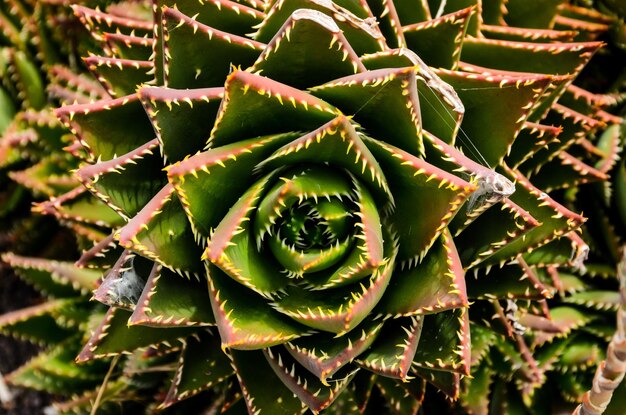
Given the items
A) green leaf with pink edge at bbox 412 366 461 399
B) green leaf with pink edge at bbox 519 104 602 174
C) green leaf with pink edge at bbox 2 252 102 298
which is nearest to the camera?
green leaf with pink edge at bbox 412 366 461 399

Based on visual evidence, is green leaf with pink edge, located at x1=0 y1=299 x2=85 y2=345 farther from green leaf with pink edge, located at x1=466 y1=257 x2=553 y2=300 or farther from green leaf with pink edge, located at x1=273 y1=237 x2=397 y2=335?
green leaf with pink edge, located at x1=466 y1=257 x2=553 y2=300

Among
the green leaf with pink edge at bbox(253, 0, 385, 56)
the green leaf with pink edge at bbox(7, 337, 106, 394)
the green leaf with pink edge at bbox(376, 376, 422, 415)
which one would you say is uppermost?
the green leaf with pink edge at bbox(253, 0, 385, 56)

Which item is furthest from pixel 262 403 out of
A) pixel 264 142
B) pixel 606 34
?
pixel 606 34

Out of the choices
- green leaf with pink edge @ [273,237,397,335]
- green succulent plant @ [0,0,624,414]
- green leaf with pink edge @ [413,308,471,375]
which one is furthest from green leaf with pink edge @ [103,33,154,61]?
green leaf with pink edge @ [413,308,471,375]

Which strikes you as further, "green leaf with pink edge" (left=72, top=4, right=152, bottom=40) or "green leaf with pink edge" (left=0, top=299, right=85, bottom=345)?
"green leaf with pink edge" (left=0, top=299, right=85, bottom=345)

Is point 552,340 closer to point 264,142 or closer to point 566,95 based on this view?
point 566,95

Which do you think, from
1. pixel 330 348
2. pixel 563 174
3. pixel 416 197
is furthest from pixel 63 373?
pixel 563 174
